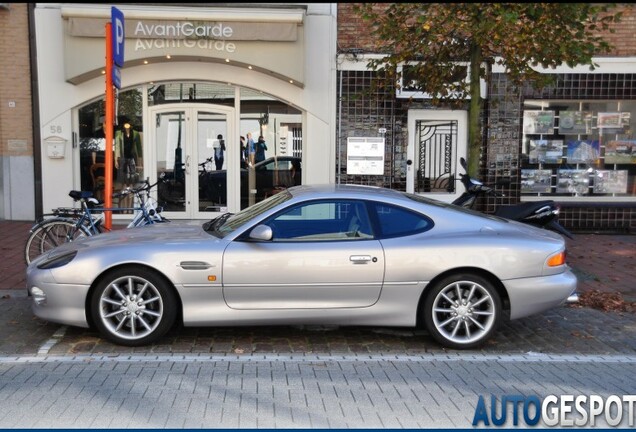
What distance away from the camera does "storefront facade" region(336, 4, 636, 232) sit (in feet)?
39.4

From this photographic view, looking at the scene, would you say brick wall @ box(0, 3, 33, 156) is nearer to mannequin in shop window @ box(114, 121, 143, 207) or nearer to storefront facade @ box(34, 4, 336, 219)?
storefront facade @ box(34, 4, 336, 219)

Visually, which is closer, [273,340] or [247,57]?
[273,340]

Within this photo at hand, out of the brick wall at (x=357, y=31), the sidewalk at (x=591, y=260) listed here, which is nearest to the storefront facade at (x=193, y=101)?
the brick wall at (x=357, y=31)

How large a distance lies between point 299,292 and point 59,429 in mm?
2198

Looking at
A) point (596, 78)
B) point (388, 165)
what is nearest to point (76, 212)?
point (388, 165)

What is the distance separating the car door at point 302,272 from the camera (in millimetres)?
5223

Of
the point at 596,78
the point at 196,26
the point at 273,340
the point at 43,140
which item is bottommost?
the point at 273,340

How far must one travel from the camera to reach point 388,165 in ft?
40.1

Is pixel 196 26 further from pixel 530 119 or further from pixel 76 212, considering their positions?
pixel 530 119

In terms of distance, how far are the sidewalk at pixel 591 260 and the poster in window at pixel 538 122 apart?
226 cm

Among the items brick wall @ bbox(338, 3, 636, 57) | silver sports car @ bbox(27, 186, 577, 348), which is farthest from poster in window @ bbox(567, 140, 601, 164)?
silver sports car @ bbox(27, 186, 577, 348)

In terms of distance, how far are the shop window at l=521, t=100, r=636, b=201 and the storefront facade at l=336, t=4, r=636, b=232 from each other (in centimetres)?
2

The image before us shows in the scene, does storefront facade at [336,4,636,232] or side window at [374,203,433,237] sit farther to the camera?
storefront facade at [336,4,636,232]

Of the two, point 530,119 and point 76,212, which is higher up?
point 530,119
